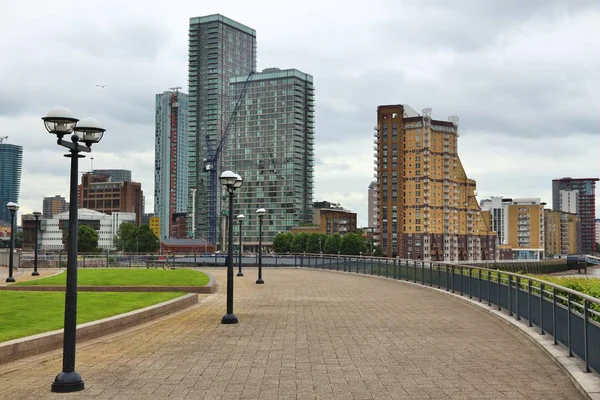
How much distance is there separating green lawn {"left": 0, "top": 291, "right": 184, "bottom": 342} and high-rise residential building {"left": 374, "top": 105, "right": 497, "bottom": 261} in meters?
165

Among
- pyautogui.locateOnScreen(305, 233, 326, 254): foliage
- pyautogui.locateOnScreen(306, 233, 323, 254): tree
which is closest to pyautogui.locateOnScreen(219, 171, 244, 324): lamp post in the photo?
pyautogui.locateOnScreen(305, 233, 326, 254): foliage

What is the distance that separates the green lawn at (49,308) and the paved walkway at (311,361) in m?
1.02

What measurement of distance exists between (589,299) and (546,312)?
12.8 feet

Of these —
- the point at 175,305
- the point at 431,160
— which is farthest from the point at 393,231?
the point at 175,305

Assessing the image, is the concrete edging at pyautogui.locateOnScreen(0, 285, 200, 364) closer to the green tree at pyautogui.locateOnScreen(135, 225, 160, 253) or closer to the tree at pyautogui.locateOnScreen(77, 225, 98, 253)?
the tree at pyautogui.locateOnScreen(77, 225, 98, 253)

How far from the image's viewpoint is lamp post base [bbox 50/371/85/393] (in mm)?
8633

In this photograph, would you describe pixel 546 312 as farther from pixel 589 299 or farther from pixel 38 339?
pixel 38 339

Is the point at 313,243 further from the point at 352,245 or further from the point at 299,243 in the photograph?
the point at 352,245

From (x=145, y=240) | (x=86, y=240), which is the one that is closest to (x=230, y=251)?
(x=86, y=240)

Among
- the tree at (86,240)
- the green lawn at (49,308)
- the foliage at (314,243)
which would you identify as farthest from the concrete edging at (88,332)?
the foliage at (314,243)

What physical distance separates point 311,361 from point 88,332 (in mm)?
5082

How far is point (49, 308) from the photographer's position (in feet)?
51.5

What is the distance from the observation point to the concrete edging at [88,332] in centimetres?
1089

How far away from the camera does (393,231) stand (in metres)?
186
